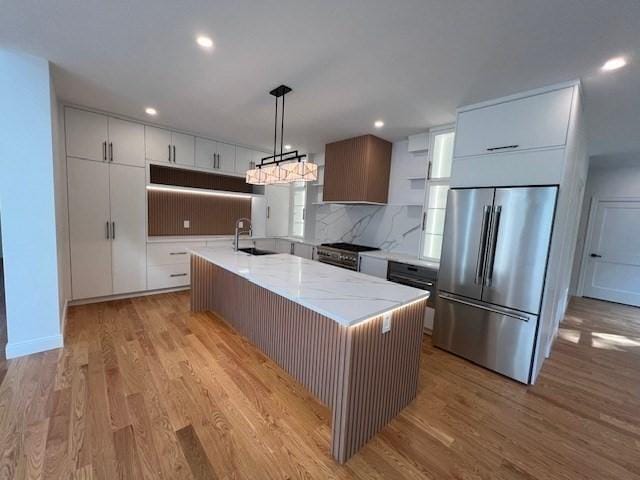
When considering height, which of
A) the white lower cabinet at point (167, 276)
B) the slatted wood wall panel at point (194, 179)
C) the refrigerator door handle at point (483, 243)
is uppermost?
the slatted wood wall panel at point (194, 179)

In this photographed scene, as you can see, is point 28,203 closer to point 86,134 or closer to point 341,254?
point 86,134

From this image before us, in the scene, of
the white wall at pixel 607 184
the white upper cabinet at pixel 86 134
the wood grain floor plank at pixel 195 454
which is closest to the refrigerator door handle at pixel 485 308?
the wood grain floor plank at pixel 195 454

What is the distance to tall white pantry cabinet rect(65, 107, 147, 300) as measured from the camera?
3430 mm

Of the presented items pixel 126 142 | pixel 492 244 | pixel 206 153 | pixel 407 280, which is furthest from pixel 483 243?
pixel 126 142

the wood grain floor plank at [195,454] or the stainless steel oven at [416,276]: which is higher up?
the stainless steel oven at [416,276]

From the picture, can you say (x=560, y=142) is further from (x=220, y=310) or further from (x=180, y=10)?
(x=220, y=310)

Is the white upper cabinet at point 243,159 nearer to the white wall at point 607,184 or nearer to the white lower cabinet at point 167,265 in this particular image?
the white lower cabinet at point 167,265

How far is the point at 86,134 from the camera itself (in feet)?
11.3

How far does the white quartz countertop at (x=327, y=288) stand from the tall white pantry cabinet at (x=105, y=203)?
2.03 m

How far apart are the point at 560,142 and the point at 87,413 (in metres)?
4.09

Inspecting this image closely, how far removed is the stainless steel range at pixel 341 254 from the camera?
12.8ft

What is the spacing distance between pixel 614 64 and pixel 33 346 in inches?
211

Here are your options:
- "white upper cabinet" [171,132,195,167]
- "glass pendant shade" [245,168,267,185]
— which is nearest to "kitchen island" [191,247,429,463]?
"glass pendant shade" [245,168,267,185]

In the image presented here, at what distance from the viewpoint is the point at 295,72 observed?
2.28 meters
